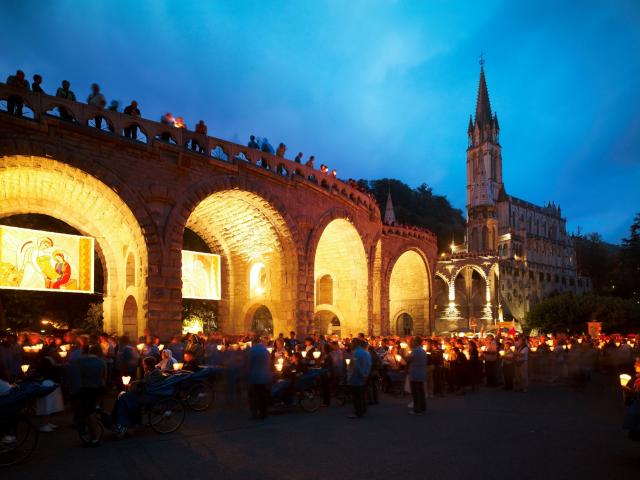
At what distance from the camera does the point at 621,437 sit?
7973 millimetres

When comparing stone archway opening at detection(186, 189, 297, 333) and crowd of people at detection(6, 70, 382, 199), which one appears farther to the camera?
stone archway opening at detection(186, 189, 297, 333)

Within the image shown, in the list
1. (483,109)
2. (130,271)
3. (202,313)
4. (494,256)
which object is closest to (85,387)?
(130,271)

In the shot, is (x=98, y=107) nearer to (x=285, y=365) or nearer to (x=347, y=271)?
(x=285, y=365)

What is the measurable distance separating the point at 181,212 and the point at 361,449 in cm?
Result: 1062

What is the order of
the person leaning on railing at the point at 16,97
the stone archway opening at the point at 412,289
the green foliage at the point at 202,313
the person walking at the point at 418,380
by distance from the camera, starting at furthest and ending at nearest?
1. the stone archway opening at the point at 412,289
2. the green foliage at the point at 202,313
3. the person leaning on railing at the point at 16,97
4. the person walking at the point at 418,380

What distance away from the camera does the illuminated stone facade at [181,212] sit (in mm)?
14109

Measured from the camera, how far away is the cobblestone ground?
238 inches

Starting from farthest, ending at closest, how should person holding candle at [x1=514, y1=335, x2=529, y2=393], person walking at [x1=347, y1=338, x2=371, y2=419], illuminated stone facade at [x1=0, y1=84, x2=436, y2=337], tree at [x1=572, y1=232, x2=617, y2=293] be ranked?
tree at [x1=572, y1=232, x2=617, y2=293], person holding candle at [x1=514, y1=335, x2=529, y2=393], illuminated stone facade at [x1=0, y1=84, x2=436, y2=337], person walking at [x1=347, y1=338, x2=371, y2=419]

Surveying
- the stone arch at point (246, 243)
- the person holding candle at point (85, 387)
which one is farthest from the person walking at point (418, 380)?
the stone arch at point (246, 243)

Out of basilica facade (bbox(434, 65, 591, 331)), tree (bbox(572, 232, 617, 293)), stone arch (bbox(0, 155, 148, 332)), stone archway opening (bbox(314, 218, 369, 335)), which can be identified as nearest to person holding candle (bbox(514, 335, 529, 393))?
stone archway opening (bbox(314, 218, 369, 335))

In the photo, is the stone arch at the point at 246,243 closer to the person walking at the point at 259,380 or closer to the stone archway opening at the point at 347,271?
the stone archway opening at the point at 347,271

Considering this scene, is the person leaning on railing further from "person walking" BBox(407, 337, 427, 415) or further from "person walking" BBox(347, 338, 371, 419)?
"person walking" BBox(407, 337, 427, 415)

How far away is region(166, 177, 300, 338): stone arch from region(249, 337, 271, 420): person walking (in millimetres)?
8286

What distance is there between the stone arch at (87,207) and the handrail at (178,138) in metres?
1.41
